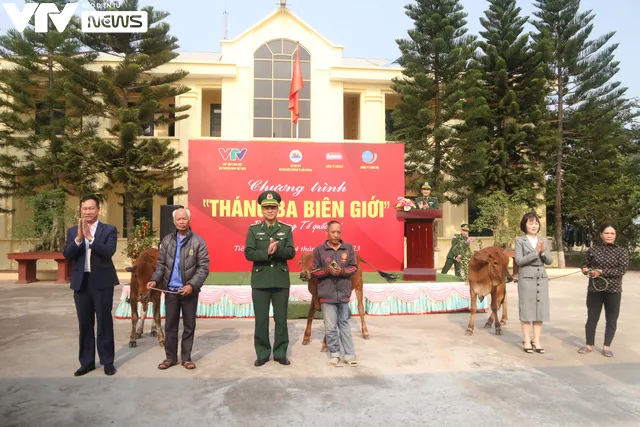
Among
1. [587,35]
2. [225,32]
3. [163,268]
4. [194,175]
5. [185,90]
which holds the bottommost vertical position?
[163,268]

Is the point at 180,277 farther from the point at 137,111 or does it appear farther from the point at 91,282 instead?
the point at 137,111

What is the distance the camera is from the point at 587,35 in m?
17.2

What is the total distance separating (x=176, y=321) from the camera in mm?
4055

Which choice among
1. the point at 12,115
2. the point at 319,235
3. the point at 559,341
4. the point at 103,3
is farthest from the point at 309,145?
the point at 103,3

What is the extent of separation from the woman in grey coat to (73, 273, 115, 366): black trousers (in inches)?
151

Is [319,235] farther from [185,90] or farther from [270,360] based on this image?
[185,90]

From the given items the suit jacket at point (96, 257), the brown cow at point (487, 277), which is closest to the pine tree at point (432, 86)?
the brown cow at point (487, 277)

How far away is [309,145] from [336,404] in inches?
297

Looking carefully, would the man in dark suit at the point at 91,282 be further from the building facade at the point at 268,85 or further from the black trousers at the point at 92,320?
the building facade at the point at 268,85

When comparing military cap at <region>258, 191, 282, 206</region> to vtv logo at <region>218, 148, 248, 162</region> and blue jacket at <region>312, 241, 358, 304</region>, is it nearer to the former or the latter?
blue jacket at <region>312, 241, 358, 304</region>

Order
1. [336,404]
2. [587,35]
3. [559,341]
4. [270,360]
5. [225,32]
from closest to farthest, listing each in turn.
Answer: [336,404] → [270,360] → [559,341] → [587,35] → [225,32]

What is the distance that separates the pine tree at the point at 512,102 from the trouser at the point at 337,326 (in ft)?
43.9

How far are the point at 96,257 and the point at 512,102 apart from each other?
15.3 m


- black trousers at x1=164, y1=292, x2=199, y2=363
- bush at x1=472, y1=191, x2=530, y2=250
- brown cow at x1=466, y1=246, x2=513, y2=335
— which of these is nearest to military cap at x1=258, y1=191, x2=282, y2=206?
black trousers at x1=164, y1=292, x2=199, y2=363
